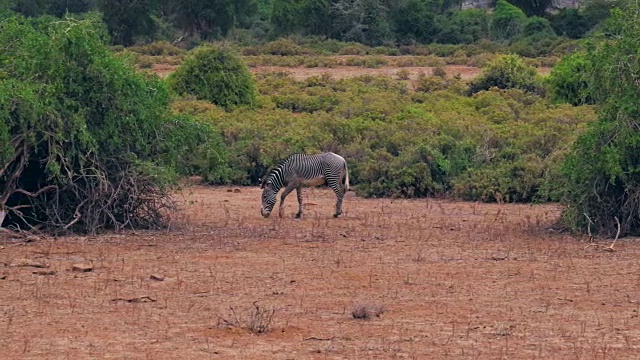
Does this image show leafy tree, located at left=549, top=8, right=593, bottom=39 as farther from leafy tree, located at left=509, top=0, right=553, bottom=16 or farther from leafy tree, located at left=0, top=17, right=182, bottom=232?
leafy tree, located at left=0, top=17, right=182, bottom=232

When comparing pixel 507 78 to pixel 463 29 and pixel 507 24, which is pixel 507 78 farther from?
pixel 507 24

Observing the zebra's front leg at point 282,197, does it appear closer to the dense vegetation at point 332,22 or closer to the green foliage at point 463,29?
the dense vegetation at point 332,22

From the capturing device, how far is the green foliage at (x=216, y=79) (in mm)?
28609

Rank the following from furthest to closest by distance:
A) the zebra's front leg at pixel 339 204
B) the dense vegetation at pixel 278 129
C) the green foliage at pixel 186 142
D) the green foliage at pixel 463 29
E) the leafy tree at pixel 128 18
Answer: the green foliage at pixel 463 29
the leafy tree at pixel 128 18
the zebra's front leg at pixel 339 204
the green foliage at pixel 186 142
the dense vegetation at pixel 278 129

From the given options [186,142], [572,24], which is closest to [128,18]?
[572,24]

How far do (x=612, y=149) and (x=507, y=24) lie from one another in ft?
156

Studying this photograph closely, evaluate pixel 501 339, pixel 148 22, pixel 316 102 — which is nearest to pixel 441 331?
pixel 501 339

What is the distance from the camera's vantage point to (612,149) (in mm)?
14133

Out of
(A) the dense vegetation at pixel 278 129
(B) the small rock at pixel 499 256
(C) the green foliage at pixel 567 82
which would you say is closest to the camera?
(B) the small rock at pixel 499 256

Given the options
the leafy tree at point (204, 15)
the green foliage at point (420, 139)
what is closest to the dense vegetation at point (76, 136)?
the green foliage at point (420, 139)

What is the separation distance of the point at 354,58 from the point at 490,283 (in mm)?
34682

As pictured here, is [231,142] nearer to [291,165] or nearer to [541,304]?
[291,165]

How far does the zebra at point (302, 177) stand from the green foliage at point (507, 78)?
15.9 metres

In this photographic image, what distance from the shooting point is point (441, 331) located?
9.77m
